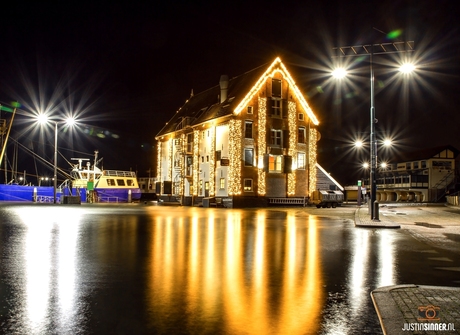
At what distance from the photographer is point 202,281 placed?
26.6 feet

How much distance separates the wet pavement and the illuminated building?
3054 centimetres

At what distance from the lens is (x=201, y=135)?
51844 mm

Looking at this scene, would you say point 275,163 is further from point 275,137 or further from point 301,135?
point 301,135

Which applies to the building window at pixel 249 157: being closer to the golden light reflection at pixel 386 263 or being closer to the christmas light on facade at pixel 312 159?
the christmas light on facade at pixel 312 159

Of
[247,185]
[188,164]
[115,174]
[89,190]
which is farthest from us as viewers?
[115,174]

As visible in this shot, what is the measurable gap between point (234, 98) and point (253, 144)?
5.29m

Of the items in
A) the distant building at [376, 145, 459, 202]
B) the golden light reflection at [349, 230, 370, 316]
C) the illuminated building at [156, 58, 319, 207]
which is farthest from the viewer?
the distant building at [376, 145, 459, 202]

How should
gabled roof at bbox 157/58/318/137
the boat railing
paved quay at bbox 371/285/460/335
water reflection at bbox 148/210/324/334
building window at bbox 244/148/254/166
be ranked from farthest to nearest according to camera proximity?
1. the boat railing
2. gabled roof at bbox 157/58/318/137
3. building window at bbox 244/148/254/166
4. water reflection at bbox 148/210/324/334
5. paved quay at bbox 371/285/460/335

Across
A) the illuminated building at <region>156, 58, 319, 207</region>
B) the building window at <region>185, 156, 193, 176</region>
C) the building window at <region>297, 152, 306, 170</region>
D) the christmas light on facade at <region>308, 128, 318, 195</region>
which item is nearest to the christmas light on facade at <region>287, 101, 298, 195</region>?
the illuminated building at <region>156, 58, 319, 207</region>

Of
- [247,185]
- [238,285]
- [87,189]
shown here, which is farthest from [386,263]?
[87,189]

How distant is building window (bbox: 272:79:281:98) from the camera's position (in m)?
48.2

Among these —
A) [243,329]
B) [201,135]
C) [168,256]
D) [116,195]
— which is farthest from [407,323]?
[116,195]

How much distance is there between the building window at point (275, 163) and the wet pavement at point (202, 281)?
3172cm

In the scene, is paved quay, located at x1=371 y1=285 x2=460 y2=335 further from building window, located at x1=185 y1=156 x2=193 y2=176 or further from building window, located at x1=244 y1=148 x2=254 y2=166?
building window, located at x1=185 y1=156 x2=193 y2=176
